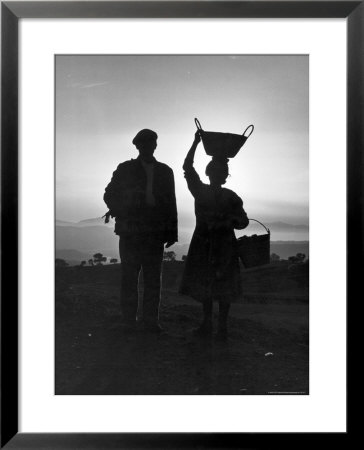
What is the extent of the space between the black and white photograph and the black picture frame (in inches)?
5.4

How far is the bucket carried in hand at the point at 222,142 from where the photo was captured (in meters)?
1.41

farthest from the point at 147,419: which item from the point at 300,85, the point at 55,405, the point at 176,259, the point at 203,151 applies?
the point at 300,85

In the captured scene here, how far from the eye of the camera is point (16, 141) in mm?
1403

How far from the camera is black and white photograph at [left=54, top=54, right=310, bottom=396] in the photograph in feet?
4.64

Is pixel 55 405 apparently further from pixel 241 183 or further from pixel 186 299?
pixel 241 183

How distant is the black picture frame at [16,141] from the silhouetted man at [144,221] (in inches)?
13.8

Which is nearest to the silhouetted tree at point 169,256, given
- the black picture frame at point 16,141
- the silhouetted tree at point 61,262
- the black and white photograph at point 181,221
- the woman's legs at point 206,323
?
the black and white photograph at point 181,221

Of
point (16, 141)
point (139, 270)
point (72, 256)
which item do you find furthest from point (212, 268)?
point (16, 141)

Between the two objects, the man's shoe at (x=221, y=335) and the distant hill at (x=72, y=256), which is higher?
the distant hill at (x=72, y=256)

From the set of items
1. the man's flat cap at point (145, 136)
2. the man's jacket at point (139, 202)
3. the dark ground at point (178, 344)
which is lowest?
the dark ground at point (178, 344)

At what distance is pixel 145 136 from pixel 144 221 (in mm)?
289

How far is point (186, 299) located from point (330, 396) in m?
0.59

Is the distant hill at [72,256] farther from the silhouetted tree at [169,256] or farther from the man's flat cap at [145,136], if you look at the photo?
the man's flat cap at [145,136]

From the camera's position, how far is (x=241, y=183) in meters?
1.42
